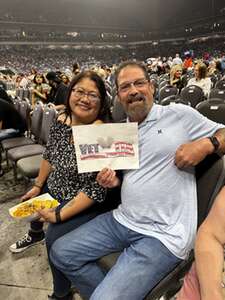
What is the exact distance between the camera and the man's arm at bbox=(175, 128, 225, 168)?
112cm

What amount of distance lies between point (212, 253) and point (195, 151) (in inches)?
14.6

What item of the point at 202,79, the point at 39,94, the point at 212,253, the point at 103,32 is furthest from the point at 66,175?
the point at 103,32

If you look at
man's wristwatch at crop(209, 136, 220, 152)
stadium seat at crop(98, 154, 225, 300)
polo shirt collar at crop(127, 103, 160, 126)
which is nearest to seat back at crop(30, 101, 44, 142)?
polo shirt collar at crop(127, 103, 160, 126)

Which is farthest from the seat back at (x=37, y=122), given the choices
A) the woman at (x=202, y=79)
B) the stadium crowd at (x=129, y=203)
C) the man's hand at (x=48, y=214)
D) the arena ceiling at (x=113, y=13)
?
the arena ceiling at (x=113, y=13)

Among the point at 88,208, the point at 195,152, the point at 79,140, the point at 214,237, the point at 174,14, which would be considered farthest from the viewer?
the point at 174,14

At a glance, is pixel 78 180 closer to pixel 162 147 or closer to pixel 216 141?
pixel 162 147

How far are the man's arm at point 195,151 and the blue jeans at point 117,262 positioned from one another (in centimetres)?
33

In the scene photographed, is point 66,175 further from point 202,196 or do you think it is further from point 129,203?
point 202,196

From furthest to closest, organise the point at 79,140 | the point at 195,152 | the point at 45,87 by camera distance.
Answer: the point at 45,87 < the point at 79,140 < the point at 195,152

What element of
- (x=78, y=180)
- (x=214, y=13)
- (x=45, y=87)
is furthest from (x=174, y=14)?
(x=78, y=180)

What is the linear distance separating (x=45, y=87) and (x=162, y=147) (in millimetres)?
5700

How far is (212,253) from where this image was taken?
0.92m

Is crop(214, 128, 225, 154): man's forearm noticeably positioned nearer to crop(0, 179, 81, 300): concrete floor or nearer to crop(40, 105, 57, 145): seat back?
crop(0, 179, 81, 300): concrete floor

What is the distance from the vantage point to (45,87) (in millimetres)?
6500
